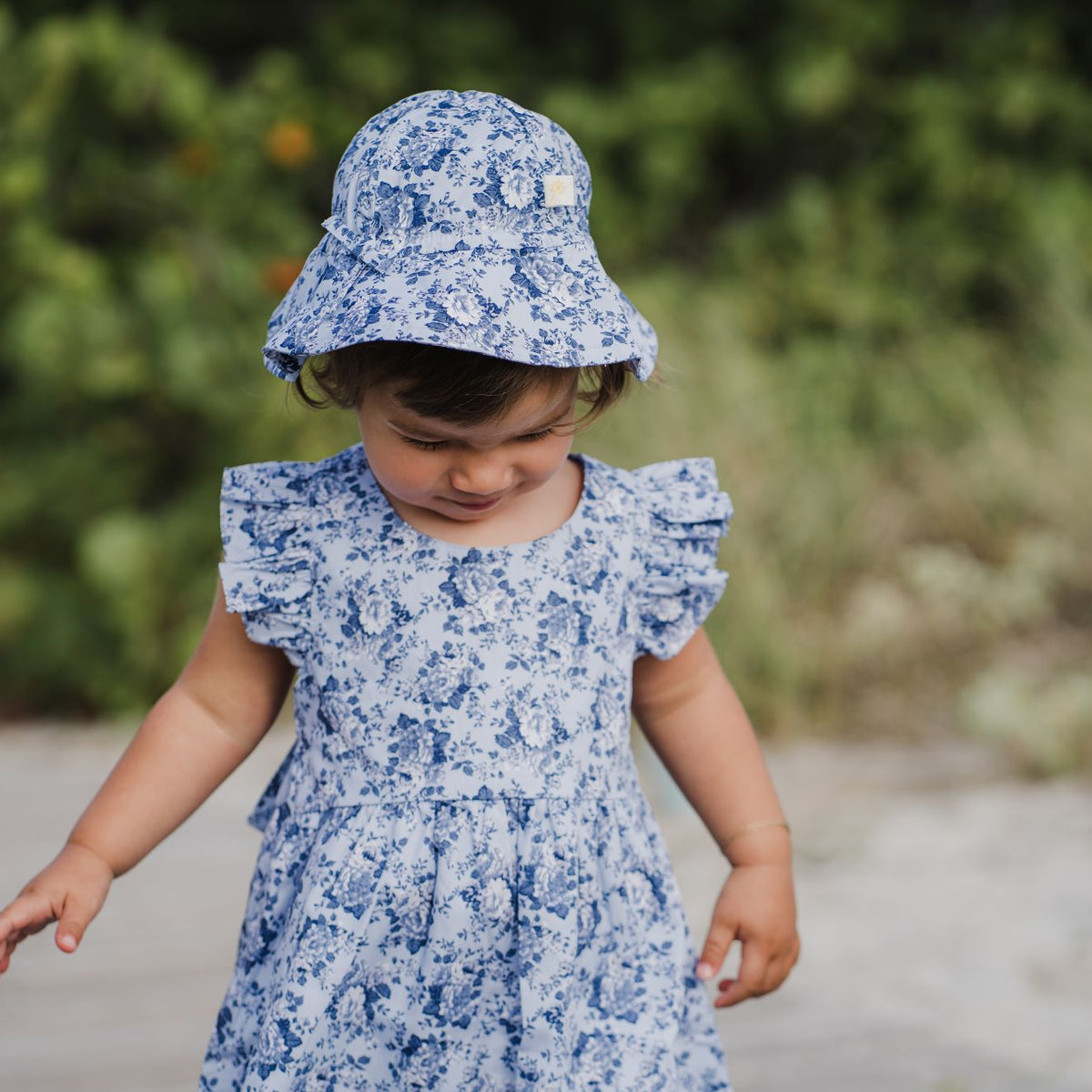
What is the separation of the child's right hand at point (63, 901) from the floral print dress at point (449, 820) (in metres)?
0.17

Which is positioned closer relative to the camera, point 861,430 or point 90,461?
point 90,461

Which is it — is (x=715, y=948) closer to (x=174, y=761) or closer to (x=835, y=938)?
(x=174, y=761)

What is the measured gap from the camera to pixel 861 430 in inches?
234

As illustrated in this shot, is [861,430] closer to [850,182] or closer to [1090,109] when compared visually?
[850,182]

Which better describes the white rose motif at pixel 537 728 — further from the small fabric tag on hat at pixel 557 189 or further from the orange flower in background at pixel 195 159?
the orange flower in background at pixel 195 159

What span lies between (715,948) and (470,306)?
0.71 m

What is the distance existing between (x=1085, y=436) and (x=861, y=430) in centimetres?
110

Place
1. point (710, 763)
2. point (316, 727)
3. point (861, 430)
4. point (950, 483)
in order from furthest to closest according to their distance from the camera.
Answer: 1. point (861, 430)
2. point (950, 483)
3. point (710, 763)
4. point (316, 727)

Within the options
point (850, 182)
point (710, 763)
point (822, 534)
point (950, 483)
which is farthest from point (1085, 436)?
point (710, 763)

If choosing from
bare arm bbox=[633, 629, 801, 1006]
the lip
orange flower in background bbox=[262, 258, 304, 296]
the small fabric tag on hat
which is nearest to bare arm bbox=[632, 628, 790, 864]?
bare arm bbox=[633, 629, 801, 1006]

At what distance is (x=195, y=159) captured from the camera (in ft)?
15.1

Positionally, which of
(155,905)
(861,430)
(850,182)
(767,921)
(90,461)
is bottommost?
(767,921)

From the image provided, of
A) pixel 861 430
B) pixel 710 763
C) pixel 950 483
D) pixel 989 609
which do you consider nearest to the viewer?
pixel 710 763

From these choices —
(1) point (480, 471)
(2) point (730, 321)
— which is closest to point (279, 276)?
(2) point (730, 321)
